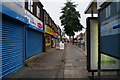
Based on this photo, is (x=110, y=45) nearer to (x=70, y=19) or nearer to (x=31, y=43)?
(x=31, y=43)

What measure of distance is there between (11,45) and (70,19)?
37547 millimetres

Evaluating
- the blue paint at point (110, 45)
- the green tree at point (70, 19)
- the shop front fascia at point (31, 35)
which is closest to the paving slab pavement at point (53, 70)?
the shop front fascia at point (31, 35)

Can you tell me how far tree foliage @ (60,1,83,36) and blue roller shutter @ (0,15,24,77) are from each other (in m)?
34.5

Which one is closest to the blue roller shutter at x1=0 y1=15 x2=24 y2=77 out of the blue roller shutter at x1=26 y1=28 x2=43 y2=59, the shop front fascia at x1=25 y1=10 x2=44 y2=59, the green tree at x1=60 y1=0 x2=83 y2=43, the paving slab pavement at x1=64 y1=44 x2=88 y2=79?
the shop front fascia at x1=25 y1=10 x2=44 y2=59

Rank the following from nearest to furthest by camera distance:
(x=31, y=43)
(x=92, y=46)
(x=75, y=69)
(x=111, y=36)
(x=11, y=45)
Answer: (x=111, y=36)
(x=92, y=46)
(x=11, y=45)
(x=75, y=69)
(x=31, y=43)

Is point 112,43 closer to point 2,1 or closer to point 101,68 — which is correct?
point 101,68

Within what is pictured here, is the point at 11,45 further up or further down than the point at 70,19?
further down

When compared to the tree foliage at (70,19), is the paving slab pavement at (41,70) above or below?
below

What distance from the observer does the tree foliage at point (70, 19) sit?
137ft

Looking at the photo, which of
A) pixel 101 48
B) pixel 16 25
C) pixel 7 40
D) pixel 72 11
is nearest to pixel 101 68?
pixel 101 48

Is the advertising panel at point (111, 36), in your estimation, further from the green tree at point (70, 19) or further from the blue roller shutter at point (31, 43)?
the green tree at point (70, 19)

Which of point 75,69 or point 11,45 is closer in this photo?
point 11,45

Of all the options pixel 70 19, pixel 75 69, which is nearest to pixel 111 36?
pixel 75 69

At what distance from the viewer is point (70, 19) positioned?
1658 inches
